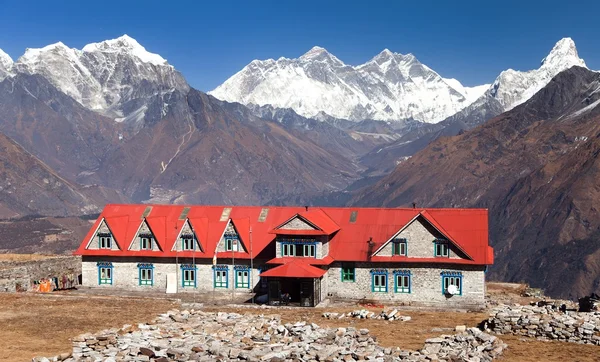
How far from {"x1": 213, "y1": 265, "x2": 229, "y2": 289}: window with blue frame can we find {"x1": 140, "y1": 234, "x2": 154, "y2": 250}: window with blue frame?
7311mm

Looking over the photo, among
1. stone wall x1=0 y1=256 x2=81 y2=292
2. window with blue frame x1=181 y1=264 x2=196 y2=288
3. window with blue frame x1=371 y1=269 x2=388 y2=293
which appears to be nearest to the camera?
window with blue frame x1=371 y1=269 x2=388 y2=293

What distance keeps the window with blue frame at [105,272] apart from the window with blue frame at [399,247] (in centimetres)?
2858

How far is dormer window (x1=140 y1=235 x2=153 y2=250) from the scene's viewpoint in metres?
79.0

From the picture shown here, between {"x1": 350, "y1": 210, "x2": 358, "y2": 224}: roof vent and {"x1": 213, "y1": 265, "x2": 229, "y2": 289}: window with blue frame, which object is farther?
{"x1": 350, "y1": 210, "x2": 358, "y2": 224}: roof vent

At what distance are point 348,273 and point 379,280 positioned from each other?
301 cm

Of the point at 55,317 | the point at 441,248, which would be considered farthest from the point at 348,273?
the point at 55,317

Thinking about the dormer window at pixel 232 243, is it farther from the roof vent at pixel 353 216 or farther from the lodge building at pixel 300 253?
the roof vent at pixel 353 216

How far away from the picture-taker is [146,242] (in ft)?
260

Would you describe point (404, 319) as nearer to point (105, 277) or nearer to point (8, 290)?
point (105, 277)

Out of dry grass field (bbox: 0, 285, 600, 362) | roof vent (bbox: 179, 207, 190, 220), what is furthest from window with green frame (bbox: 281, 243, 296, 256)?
roof vent (bbox: 179, 207, 190, 220)

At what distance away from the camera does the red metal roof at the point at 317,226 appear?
73.6 m

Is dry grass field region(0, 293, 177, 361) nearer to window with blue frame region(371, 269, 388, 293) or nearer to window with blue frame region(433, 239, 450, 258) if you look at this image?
window with blue frame region(371, 269, 388, 293)

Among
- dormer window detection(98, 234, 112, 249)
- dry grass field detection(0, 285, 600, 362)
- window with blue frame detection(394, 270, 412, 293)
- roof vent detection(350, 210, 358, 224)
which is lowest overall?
dry grass field detection(0, 285, 600, 362)

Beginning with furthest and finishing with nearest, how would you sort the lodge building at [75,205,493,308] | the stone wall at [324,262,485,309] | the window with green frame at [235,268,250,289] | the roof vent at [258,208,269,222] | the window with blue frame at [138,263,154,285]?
the roof vent at [258,208,269,222]
the window with blue frame at [138,263,154,285]
the window with green frame at [235,268,250,289]
the lodge building at [75,205,493,308]
the stone wall at [324,262,485,309]
